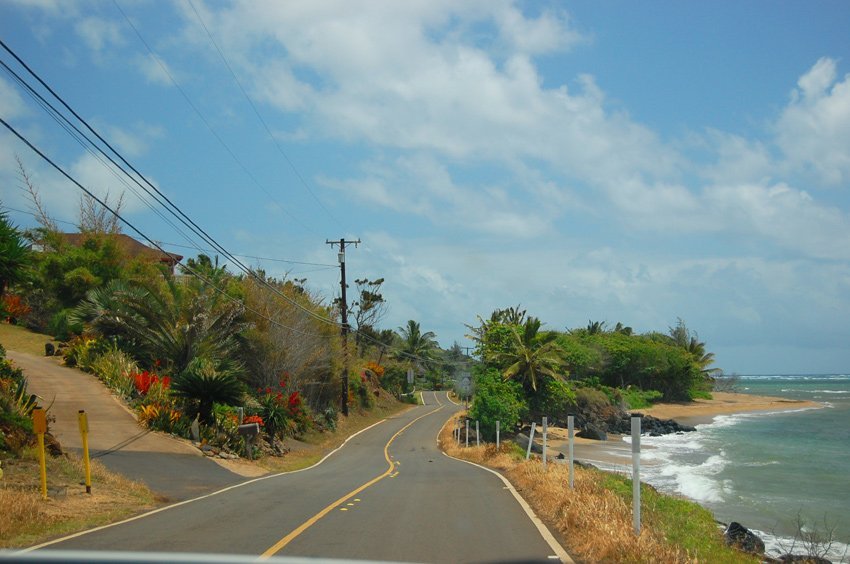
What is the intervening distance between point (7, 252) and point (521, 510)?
1452 cm

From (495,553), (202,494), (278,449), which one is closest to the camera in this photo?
(495,553)

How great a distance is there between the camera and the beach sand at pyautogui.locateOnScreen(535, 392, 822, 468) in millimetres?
41928

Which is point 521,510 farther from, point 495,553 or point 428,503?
point 495,553

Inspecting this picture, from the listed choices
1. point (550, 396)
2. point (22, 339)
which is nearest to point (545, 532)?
point (22, 339)

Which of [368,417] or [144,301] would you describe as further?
[368,417]

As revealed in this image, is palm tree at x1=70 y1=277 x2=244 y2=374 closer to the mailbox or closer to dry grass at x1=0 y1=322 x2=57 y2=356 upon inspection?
dry grass at x1=0 y1=322 x2=57 y2=356

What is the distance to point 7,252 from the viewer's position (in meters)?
19.0

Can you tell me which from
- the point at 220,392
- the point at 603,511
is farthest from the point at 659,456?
the point at 603,511

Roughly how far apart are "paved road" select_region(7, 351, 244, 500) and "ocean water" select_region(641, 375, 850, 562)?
13.8 m

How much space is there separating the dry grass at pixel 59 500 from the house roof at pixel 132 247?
57.2 feet

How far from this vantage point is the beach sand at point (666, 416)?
41928mm

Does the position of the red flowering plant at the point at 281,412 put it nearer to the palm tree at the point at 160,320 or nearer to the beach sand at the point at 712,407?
the palm tree at the point at 160,320

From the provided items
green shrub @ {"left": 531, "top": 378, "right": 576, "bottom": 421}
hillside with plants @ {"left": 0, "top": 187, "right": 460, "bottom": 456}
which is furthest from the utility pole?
green shrub @ {"left": 531, "top": 378, "right": 576, "bottom": 421}

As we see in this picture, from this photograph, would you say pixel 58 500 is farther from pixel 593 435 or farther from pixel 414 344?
pixel 414 344
